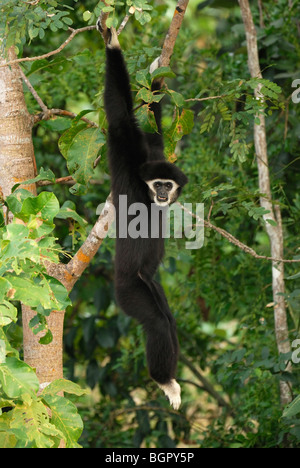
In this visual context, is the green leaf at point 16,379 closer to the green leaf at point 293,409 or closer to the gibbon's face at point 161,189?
the green leaf at point 293,409

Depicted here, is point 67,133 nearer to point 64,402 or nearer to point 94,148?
point 94,148

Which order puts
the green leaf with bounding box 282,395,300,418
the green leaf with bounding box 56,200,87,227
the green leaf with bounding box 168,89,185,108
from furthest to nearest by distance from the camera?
the green leaf with bounding box 56,200,87,227 < the green leaf with bounding box 168,89,185,108 < the green leaf with bounding box 282,395,300,418

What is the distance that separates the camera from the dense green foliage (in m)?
2.14

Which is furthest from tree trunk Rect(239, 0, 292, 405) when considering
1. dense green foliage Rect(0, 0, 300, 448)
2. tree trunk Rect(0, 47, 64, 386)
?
tree trunk Rect(0, 47, 64, 386)

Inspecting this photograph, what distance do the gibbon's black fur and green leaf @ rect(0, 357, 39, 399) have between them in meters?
1.18

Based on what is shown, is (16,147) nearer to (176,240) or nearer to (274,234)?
(176,240)

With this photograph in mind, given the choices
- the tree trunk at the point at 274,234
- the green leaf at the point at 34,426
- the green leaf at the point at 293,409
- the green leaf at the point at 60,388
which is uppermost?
the tree trunk at the point at 274,234

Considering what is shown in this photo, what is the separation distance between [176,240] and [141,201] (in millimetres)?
578

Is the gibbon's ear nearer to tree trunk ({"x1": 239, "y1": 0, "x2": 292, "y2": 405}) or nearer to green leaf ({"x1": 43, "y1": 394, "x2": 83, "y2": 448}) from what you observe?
tree trunk ({"x1": 239, "y1": 0, "x2": 292, "y2": 405})

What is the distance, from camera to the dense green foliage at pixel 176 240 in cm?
214

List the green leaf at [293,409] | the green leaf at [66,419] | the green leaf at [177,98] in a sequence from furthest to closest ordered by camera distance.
Result: the green leaf at [177,98]
the green leaf at [293,409]
the green leaf at [66,419]

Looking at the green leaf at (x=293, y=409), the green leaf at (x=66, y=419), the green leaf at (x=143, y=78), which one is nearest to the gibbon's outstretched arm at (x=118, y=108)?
the green leaf at (x=143, y=78)

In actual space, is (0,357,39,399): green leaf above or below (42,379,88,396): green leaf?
above
